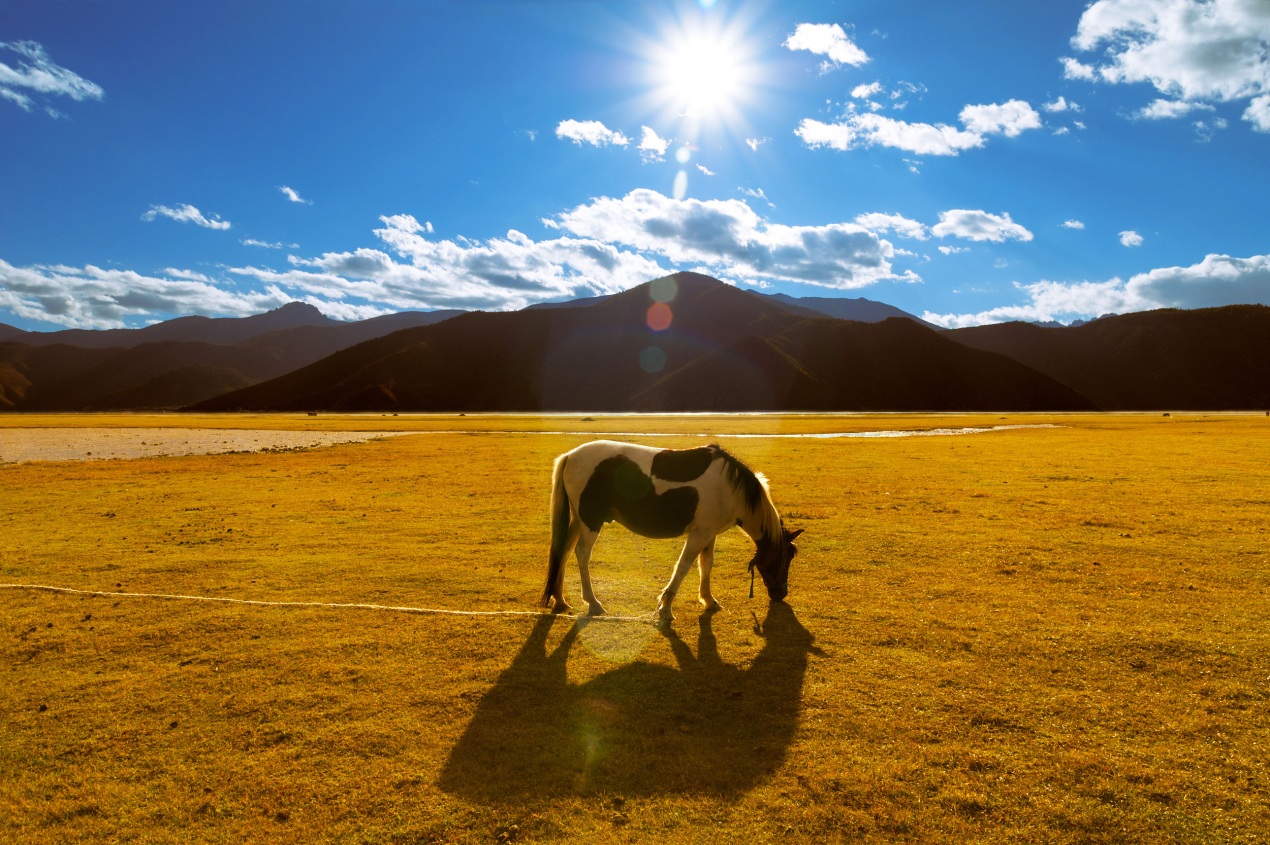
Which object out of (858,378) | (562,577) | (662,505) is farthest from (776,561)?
(858,378)

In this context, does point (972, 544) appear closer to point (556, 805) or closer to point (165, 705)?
point (556, 805)

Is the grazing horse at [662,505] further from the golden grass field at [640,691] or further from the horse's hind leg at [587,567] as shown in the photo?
the golden grass field at [640,691]

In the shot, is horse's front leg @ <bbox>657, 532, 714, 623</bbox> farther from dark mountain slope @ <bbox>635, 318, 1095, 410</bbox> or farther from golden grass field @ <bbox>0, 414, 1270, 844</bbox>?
dark mountain slope @ <bbox>635, 318, 1095, 410</bbox>

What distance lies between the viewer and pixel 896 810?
489cm

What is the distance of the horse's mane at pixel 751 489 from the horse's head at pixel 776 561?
0.16m

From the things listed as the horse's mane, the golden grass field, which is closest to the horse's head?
the horse's mane

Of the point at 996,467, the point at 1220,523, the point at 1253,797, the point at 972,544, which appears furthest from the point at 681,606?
the point at 996,467

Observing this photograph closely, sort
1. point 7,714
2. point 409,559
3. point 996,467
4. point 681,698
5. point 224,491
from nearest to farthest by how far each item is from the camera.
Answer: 1. point 7,714
2. point 681,698
3. point 409,559
4. point 224,491
5. point 996,467

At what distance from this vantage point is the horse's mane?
9294mm

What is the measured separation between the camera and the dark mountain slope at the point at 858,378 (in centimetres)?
15538

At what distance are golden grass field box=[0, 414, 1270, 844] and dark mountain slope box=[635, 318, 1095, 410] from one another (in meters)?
138

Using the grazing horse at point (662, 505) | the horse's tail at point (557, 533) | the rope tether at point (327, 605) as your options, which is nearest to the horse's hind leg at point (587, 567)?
the grazing horse at point (662, 505)

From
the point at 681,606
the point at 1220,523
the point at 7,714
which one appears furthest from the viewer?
the point at 1220,523

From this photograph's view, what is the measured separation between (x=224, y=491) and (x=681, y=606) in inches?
734
